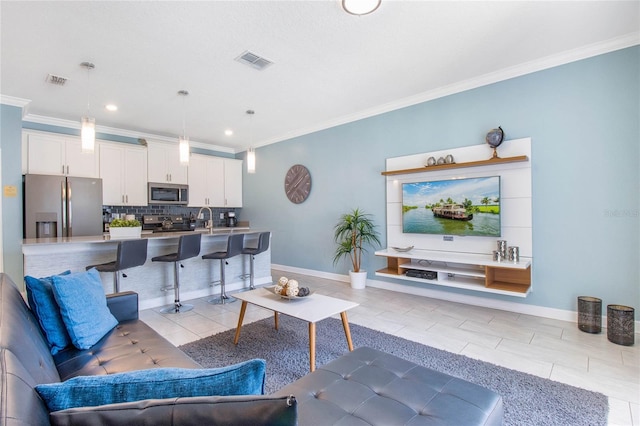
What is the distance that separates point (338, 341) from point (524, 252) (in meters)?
2.39

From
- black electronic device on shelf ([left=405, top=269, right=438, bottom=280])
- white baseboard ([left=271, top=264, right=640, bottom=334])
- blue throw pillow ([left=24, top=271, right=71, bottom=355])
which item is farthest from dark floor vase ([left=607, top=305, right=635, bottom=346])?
blue throw pillow ([left=24, top=271, right=71, bottom=355])

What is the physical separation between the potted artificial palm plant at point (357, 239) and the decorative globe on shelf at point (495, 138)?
1961 mm

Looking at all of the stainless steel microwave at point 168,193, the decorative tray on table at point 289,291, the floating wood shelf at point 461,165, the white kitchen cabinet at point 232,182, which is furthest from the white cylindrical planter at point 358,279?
the stainless steel microwave at point 168,193

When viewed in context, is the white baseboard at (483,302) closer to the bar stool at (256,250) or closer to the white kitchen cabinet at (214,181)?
the bar stool at (256,250)

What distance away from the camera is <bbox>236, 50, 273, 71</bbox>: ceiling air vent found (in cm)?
318

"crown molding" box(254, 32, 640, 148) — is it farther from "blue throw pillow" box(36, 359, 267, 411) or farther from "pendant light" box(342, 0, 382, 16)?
"blue throw pillow" box(36, 359, 267, 411)

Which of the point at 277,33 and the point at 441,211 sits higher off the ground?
the point at 277,33

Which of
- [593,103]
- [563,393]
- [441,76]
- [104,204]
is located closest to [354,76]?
[441,76]

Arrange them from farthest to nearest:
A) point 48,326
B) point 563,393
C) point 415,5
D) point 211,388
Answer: point 415,5 → point 563,393 → point 48,326 → point 211,388

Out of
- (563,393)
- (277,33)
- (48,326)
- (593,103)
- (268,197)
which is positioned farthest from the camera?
(268,197)

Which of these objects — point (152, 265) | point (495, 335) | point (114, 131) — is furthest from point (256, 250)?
point (114, 131)

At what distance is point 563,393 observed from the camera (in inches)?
78.8

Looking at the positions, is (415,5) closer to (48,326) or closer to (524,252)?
(524,252)

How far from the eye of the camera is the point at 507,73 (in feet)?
11.8
